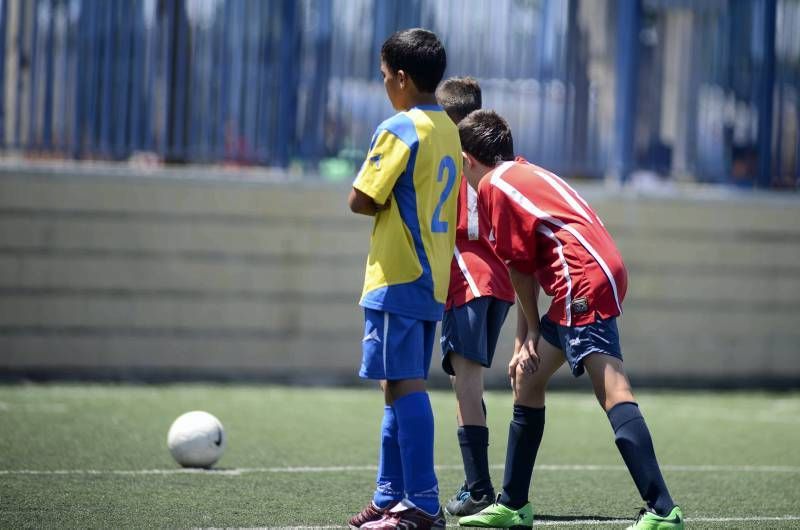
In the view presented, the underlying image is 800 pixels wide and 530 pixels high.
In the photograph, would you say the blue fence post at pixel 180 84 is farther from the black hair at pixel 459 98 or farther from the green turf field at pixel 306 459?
the black hair at pixel 459 98

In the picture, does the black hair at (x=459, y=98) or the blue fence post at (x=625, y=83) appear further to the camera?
the blue fence post at (x=625, y=83)

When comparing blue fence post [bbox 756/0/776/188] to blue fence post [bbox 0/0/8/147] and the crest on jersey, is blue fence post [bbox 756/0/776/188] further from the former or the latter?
the crest on jersey

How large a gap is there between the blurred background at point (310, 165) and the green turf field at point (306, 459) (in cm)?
67

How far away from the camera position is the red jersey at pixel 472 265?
18.9ft

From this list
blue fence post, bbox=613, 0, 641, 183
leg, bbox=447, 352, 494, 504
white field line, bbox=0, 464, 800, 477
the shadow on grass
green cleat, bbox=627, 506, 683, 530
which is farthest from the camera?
blue fence post, bbox=613, 0, 641, 183

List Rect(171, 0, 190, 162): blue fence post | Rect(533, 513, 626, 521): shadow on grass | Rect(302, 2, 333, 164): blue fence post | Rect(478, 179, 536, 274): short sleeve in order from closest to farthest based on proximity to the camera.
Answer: Rect(478, 179, 536, 274): short sleeve, Rect(533, 513, 626, 521): shadow on grass, Rect(171, 0, 190, 162): blue fence post, Rect(302, 2, 333, 164): blue fence post

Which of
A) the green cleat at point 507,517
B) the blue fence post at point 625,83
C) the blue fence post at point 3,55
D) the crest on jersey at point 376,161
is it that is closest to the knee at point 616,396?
the green cleat at point 507,517

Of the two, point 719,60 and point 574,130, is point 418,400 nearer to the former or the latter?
point 574,130

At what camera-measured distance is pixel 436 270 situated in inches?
189

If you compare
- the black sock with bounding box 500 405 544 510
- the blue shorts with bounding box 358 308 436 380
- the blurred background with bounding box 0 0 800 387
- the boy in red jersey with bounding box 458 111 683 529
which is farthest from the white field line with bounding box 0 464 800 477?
the blurred background with bounding box 0 0 800 387

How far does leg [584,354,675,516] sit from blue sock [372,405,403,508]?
2.57 feet

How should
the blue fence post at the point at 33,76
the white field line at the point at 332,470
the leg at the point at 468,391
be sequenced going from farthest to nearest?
1. the blue fence post at the point at 33,76
2. the white field line at the point at 332,470
3. the leg at the point at 468,391

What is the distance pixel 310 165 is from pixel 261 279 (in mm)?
1106

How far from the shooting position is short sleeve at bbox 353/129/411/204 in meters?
4.68
